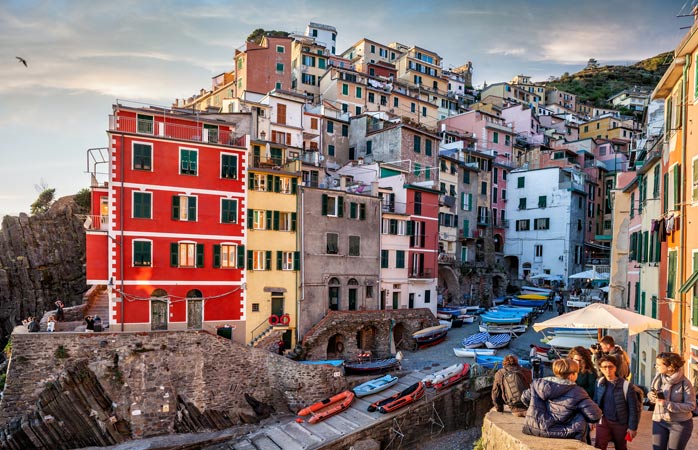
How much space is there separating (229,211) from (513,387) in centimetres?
2435

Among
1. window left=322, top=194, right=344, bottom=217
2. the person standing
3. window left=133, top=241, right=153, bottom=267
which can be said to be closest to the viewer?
the person standing

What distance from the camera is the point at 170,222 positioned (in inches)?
1136

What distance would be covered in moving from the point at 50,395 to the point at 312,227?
1915 centimetres

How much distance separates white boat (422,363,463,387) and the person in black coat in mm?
20129

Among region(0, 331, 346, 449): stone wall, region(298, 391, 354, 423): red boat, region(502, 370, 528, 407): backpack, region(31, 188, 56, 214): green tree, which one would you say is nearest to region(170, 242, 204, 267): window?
region(0, 331, 346, 449): stone wall

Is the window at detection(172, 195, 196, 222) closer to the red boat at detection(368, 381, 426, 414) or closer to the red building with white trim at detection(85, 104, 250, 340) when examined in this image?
the red building with white trim at detection(85, 104, 250, 340)

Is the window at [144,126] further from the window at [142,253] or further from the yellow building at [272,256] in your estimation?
the window at [142,253]

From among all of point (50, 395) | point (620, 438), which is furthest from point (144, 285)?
point (620, 438)

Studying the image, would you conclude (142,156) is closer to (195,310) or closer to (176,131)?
(176,131)

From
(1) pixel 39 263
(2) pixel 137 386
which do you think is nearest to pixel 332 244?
(2) pixel 137 386

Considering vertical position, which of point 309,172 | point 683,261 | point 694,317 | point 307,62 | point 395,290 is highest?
point 307,62

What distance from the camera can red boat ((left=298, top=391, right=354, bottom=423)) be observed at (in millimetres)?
24641

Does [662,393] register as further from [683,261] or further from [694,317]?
[683,261]

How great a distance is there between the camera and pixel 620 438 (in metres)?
8.02
